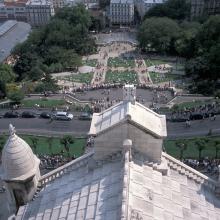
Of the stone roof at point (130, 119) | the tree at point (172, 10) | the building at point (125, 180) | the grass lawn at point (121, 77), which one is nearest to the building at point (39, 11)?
the tree at point (172, 10)

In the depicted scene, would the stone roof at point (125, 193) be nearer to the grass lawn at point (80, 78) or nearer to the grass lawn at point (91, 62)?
the grass lawn at point (80, 78)

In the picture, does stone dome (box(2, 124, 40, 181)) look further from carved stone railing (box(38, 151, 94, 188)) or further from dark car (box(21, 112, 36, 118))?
dark car (box(21, 112, 36, 118))

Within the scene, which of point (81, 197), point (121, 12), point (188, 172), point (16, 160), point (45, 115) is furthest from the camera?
point (121, 12)

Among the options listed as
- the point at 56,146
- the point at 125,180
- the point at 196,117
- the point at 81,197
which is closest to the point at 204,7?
the point at 196,117

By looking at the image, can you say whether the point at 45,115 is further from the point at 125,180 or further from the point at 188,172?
the point at 125,180

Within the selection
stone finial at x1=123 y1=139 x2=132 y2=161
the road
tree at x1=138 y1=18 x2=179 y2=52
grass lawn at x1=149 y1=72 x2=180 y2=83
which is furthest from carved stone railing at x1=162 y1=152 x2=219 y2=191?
tree at x1=138 y1=18 x2=179 y2=52

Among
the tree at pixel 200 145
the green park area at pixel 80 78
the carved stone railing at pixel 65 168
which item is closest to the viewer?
the carved stone railing at pixel 65 168
